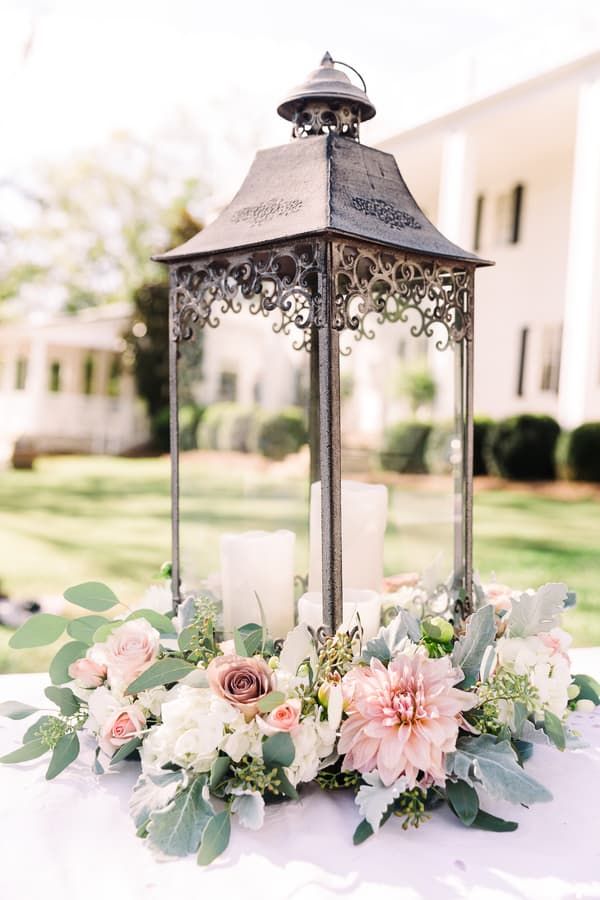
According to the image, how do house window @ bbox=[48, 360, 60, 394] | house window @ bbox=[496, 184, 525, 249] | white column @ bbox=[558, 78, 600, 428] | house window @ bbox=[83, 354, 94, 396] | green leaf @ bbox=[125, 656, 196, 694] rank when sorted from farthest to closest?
1. house window @ bbox=[83, 354, 94, 396]
2. house window @ bbox=[48, 360, 60, 394]
3. house window @ bbox=[496, 184, 525, 249]
4. white column @ bbox=[558, 78, 600, 428]
5. green leaf @ bbox=[125, 656, 196, 694]

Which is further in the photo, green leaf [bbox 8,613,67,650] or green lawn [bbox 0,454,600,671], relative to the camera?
green lawn [bbox 0,454,600,671]

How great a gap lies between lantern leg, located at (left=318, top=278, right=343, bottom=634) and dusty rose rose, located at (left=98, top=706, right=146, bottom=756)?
0.35 m

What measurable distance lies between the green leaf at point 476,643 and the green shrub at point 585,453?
27.5ft

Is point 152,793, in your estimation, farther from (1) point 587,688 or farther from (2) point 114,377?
(2) point 114,377

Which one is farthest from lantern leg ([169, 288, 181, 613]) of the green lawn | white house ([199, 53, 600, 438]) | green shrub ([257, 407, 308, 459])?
green shrub ([257, 407, 308, 459])

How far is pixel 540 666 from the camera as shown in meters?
1.32

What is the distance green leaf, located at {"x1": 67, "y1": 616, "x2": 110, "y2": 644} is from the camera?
1.45m

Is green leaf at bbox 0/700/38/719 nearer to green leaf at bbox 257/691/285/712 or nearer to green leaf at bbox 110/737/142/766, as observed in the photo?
green leaf at bbox 110/737/142/766

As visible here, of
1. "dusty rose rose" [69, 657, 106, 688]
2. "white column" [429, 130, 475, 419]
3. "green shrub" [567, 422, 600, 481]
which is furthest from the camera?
"white column" [429, 130, 475, 419]

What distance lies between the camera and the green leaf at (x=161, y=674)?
128 centimetres

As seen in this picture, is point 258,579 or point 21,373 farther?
point 21,373

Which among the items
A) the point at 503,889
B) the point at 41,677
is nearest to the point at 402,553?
the point at 41,677

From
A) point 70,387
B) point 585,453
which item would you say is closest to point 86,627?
point 585,453

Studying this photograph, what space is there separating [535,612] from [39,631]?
0.86 m
